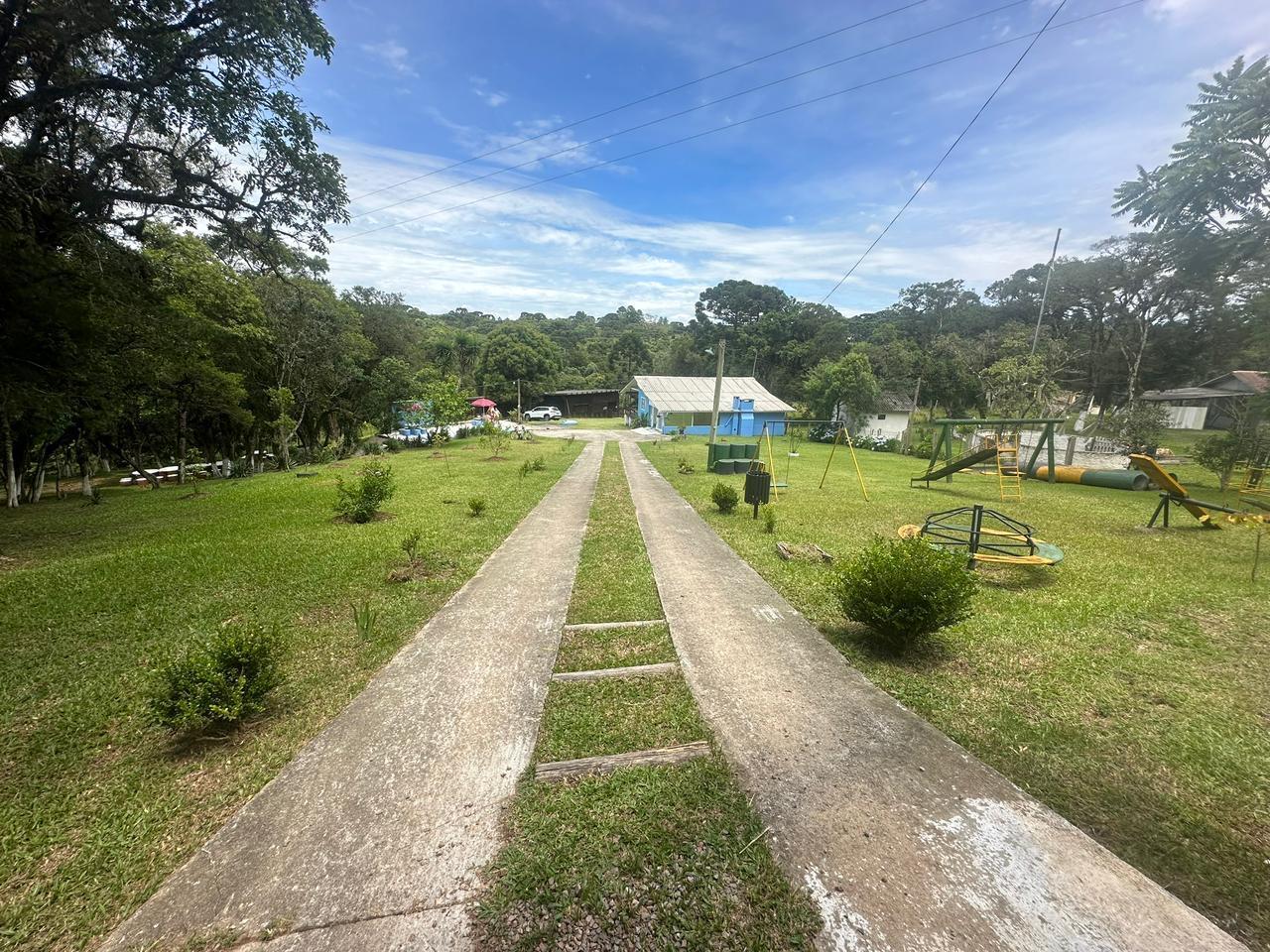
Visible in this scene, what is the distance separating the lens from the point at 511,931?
7.20ft

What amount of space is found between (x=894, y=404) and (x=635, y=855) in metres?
41.9

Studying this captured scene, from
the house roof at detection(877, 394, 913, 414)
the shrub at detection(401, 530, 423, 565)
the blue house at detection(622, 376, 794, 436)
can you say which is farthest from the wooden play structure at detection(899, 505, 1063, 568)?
the house roof at detection(877, 394, 913, 414)

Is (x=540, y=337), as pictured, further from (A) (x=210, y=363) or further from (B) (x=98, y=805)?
(B) (x=98, y=805)

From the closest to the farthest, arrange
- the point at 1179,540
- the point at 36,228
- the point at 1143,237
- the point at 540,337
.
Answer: the point at 36,228 < the point at 1179,540 < the point at 1143,237 < the point at 540,337

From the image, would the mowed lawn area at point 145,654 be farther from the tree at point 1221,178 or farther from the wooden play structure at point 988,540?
the tree at point 1221,178

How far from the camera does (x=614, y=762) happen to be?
3326 millimetres

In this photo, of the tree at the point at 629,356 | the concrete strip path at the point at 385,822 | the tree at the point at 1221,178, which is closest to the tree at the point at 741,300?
the tree at the point at 629,356

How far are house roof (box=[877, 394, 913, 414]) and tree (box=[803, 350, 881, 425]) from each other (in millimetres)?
1084

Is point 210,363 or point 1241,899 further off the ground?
point 210,363

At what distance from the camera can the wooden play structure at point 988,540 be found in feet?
21.4

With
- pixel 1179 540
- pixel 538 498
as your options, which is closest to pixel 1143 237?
pixel 1179 540

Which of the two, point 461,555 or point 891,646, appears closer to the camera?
point 891,646

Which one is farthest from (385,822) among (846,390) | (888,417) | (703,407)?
(888,417)

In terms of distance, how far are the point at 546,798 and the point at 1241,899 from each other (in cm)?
377
